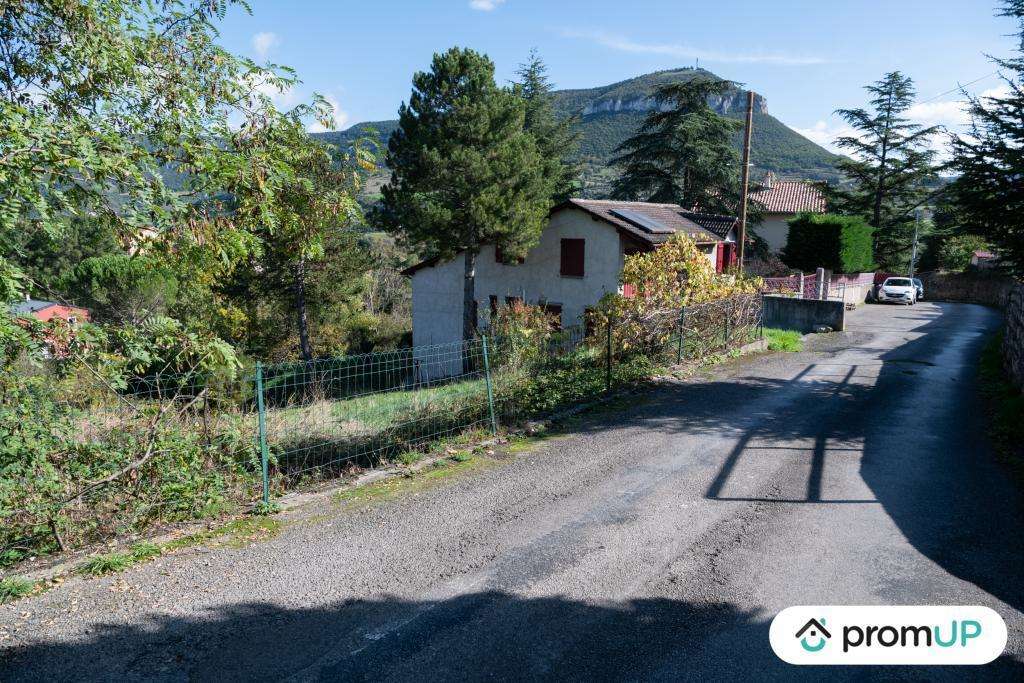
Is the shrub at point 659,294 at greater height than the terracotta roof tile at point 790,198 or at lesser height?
lesser

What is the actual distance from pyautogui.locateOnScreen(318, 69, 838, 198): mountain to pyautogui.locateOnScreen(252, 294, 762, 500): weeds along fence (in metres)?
64.3

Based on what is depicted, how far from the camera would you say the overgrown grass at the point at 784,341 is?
17.6 m

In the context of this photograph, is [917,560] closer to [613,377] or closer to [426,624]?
[426,624]

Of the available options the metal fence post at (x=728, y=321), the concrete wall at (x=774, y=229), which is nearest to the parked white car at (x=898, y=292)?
the concrete wall at (x=774, y=229)

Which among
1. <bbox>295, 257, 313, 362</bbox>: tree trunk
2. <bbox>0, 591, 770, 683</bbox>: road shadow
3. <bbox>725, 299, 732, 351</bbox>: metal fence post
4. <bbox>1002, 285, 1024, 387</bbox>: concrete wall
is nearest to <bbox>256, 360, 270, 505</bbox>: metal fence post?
<bbox>0, 591, 770, 683</bbox>: road shadow

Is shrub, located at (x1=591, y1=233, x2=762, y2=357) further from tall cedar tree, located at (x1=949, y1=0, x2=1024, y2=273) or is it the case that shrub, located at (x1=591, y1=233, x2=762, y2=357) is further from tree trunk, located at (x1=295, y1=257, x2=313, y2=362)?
tree trunk, located at (x1=295, y1=257, x2=313, y2=362)

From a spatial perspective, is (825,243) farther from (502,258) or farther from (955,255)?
(955,255)

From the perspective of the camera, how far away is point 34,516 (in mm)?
5410

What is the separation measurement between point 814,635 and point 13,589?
5.61 meters

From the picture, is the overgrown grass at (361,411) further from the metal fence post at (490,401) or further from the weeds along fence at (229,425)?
the metal fence post at (490,401)

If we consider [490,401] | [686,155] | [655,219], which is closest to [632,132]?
[686,155]

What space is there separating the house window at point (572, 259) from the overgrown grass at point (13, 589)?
2126cm

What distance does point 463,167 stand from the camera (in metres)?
23.5

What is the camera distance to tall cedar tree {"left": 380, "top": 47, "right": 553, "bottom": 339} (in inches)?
923
